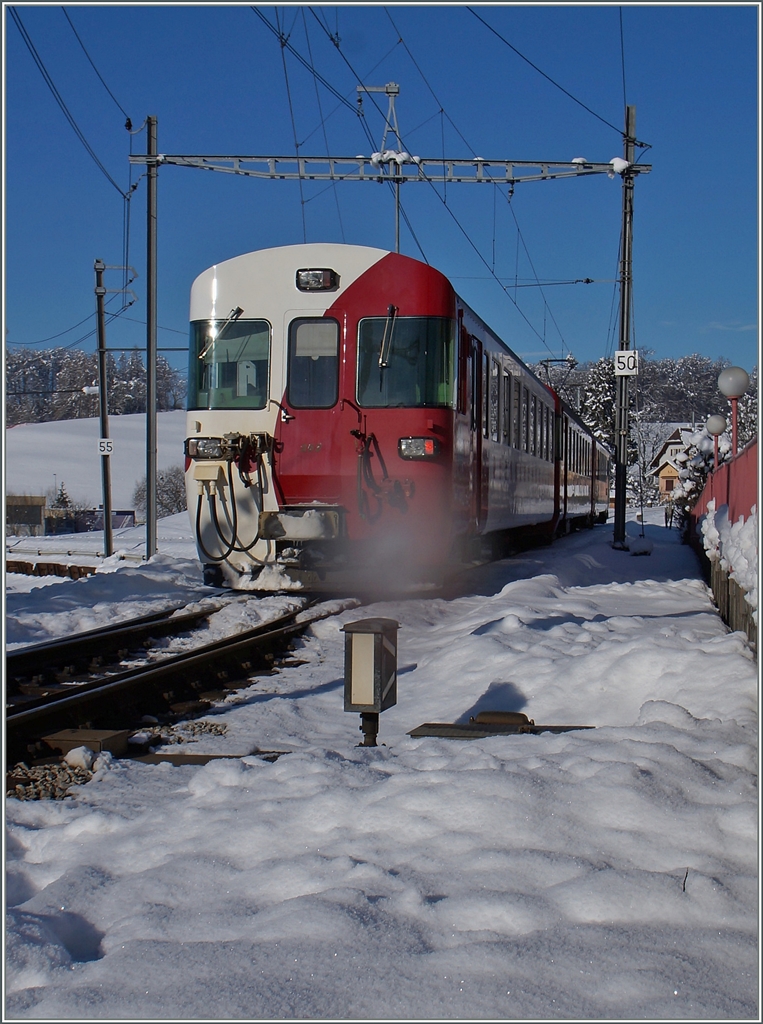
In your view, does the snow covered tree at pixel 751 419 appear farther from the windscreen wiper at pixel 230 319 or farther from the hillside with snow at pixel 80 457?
the hillside with snow at pixel 80 457

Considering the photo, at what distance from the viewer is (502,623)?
7.74 meters

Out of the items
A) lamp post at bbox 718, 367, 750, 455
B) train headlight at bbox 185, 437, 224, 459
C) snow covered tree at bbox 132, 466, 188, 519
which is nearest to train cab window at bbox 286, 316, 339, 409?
train headlight at bbox 185, 437, 224, 459

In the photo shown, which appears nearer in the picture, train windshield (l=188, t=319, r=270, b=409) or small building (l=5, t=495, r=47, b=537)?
train windshield (l=188, t=319, r=270, b=409)

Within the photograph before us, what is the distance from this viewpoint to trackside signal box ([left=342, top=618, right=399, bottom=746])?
4.39m

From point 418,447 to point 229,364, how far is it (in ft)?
7.13

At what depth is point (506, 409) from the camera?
1361 cm

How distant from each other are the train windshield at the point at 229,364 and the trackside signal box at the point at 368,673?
5.71m

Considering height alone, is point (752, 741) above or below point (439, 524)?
below

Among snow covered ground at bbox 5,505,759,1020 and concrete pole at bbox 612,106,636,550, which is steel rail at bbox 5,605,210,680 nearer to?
snow covered ground at bbox 5,505,759,1020

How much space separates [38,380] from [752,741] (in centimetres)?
8798

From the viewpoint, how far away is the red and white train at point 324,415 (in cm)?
955

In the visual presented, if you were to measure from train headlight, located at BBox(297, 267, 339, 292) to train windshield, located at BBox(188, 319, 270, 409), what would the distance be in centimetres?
55

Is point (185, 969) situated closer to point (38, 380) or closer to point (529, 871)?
point (529, 871)

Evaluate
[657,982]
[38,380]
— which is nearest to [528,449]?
[657,982]
